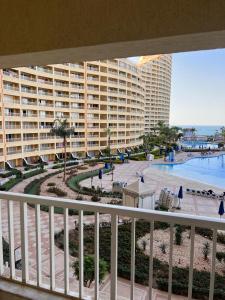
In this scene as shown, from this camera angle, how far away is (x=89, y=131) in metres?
24.5

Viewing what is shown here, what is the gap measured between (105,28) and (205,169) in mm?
12773

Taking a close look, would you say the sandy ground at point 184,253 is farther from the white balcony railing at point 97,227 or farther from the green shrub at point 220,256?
the white balcony railing at point 97,227

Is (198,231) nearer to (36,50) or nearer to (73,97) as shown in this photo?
(36,50)

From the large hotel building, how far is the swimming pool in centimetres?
684

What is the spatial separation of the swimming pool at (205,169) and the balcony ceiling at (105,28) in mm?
10195

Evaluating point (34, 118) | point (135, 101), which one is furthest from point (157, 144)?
point (34, 118)

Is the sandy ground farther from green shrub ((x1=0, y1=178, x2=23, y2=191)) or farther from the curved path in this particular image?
green shrub ((x1=0, y1=178, x2=23, y2=191))

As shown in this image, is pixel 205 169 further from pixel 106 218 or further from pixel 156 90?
pixel 156 90

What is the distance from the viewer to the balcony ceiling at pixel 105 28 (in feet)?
3.65

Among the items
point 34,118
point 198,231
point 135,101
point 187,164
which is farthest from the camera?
point 135,101

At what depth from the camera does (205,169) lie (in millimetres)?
12883

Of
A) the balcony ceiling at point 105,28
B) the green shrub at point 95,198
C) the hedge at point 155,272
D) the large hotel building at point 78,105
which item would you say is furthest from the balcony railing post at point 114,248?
the large hotel building at point 78,105

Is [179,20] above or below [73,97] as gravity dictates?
below

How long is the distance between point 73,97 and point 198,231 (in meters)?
20.4
